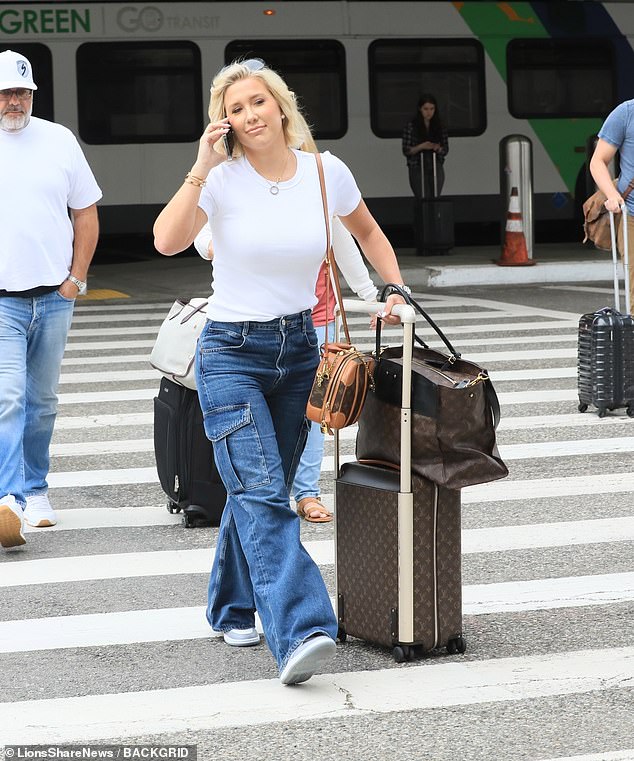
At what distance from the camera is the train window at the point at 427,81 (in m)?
21.4

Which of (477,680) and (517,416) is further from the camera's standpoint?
(517,416)

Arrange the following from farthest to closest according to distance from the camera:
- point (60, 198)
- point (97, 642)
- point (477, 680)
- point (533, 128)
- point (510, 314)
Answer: point (533, 128) → point (510, 314) → point (60, 198) → point (97, 642) → point (477, 680)

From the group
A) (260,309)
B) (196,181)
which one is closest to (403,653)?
(260,309)

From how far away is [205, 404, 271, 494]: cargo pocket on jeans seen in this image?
4359mm

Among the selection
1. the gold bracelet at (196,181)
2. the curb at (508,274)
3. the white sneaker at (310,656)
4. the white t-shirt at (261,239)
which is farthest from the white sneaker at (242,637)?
the curb at (508,274)

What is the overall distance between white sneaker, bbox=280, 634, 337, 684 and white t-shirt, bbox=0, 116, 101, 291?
96.2 inches

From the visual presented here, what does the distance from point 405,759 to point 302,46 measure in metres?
18.1

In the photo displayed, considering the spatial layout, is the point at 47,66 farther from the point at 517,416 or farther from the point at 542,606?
the point at 542,606

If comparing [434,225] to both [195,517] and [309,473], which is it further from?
[195,517]

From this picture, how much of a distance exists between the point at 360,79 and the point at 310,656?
17740mm

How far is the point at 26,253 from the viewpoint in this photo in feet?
19.9

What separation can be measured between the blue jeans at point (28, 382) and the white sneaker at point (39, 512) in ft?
0.14

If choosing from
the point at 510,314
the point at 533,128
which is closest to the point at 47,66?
the point at 533,128

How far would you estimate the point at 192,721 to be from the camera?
4.08 metres
